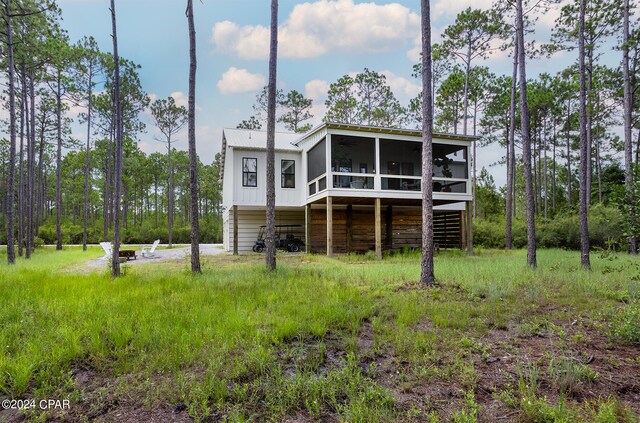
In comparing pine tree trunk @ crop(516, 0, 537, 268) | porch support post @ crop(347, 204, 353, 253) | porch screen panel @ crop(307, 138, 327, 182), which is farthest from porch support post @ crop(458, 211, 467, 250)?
porch screen panel @ crop(307, 138, 327, 182)

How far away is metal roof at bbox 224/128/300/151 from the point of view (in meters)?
16.2

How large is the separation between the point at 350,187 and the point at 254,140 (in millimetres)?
6202

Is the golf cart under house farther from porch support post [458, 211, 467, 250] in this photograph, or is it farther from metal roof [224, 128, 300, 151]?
porch support post [458, 211, 467, 250]

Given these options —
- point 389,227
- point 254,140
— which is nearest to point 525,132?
point 389,227

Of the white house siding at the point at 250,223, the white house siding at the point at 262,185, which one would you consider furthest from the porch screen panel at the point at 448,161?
the white house siding at the point at 250,223

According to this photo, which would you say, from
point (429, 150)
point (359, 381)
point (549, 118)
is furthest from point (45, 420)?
point (549, 118)

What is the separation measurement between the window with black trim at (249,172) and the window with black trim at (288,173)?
132 cm

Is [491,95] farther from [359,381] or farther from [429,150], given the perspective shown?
[359,381]

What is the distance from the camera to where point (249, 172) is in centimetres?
1633

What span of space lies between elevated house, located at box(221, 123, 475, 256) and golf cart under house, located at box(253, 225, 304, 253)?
34 cm

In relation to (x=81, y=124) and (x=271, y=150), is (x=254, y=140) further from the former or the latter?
(x=81, y=124)

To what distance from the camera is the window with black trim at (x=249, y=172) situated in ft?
53.3

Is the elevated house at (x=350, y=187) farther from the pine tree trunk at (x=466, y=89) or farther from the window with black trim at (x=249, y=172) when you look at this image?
the pine tree trunk at (x=466, y=89)

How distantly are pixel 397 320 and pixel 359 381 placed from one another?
174 centimetres
